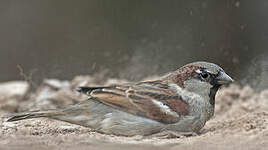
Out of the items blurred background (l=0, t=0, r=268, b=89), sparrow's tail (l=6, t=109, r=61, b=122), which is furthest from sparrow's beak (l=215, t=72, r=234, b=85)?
blurred background (l=0, t=0, r=268, b=89)

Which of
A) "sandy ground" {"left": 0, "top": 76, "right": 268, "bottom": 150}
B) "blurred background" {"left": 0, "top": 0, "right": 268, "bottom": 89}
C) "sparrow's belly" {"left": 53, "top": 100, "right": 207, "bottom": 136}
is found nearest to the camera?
"sandy ground" {"left": 0, "top": 76, "right": 268, "bottom": 150}

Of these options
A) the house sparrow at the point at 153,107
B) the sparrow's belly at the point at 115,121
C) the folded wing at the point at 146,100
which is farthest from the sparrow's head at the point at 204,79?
the sparrow's belly at the point at 115,121

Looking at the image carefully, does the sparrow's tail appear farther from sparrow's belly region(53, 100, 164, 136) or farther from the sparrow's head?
the sparrow's head

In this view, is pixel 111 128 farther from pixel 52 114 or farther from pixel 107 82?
pixel 107 82

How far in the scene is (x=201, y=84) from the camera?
4.19 metres

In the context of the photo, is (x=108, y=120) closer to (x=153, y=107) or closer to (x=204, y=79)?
(x=153, y=107)

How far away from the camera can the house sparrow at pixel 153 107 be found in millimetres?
4055

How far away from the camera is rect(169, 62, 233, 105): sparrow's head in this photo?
4168mm

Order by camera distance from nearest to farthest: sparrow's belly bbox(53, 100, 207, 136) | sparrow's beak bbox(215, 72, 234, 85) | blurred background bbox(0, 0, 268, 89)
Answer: sparrow's belly bbox(53, 100, 207, 136)
sparrow's beak bbox(215, 72, 234, 85)
blurred background bbox(0, 0, 268, 89)

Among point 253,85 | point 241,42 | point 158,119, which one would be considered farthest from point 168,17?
point 158,119

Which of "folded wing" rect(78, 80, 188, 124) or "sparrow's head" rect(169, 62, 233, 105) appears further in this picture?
"sparrow's head" rect(169, 62, 233, 105)

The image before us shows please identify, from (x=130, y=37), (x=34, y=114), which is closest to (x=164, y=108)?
(x=34, y=114)

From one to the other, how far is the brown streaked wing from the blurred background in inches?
82.0

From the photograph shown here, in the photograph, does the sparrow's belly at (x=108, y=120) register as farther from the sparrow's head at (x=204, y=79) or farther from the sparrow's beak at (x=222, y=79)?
the sparrow's beak at (x=222, y=79)
